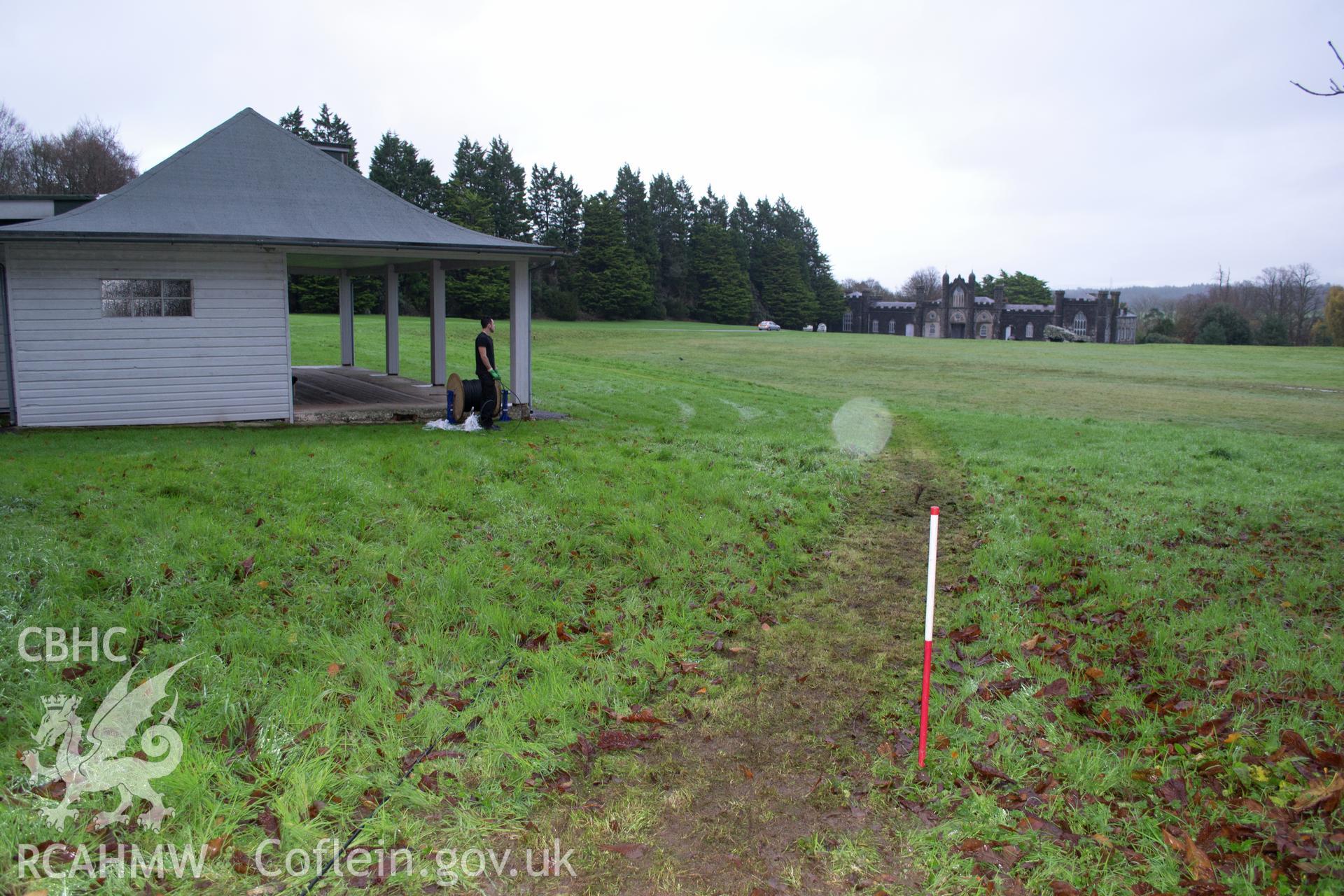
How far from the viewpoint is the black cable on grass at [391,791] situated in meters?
3.50

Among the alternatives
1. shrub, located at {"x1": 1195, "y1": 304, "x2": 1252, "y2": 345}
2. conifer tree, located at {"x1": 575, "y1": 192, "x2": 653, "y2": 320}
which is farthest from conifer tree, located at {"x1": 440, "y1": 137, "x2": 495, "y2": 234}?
shrub, located at {"x1": 1195, "y1": 304, "x2": 1252, "y2": 345}

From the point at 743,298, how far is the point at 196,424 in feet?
226

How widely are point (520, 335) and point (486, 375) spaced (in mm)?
1690

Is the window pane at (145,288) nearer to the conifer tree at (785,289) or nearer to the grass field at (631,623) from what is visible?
the grass field at (631,623)

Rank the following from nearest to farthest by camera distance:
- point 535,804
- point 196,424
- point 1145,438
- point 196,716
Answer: point 535,804 → point 196,716 → point 196,424 → point 1145,438

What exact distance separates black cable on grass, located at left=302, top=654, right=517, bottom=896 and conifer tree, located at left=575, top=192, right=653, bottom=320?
65521 mm

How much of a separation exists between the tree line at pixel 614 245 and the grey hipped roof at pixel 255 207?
39.3 m

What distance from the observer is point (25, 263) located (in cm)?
1220

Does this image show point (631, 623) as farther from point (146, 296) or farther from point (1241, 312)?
point (1241, 312)

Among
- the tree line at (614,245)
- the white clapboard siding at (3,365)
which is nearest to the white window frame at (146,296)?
the white clapboard siding at (3,365)

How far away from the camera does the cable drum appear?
13.2 metres

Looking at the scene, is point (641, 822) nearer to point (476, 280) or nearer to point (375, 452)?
point (375, 452)

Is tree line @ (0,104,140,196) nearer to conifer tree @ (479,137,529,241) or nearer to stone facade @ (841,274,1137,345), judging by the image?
conifer tree @ (479,137,529,241)

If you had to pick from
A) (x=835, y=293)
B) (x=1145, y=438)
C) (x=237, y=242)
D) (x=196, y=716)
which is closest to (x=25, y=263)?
(x=237, y=242)
